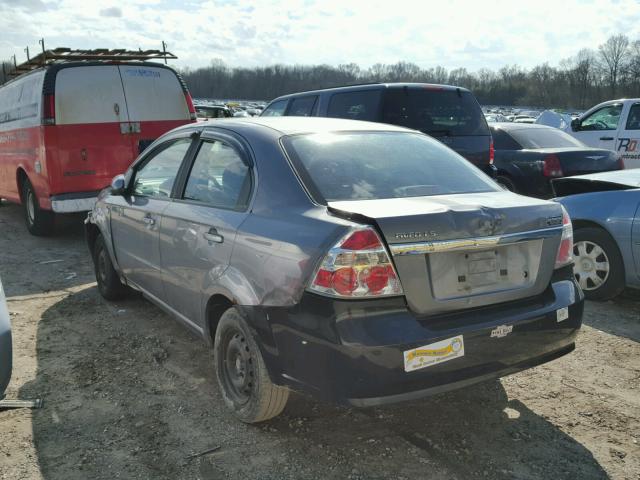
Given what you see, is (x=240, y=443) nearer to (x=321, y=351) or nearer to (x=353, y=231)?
(x=321, y=351)

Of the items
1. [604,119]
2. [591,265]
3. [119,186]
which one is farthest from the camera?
[604,119]

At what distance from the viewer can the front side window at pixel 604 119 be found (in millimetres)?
11299

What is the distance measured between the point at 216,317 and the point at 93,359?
4.02 feet

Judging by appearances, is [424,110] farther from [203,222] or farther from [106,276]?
[203,222]

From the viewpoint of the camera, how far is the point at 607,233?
201 inches

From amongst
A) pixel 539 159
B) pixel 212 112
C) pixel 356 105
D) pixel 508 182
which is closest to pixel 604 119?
pixel 539 159

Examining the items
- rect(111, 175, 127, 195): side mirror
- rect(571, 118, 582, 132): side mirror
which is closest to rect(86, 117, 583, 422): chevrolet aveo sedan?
rect(111, 175, 127, 195): side mirror

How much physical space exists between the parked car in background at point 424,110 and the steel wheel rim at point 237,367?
4.69 m

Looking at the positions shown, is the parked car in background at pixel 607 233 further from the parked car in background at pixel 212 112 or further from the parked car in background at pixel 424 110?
the parked car in background at pixel 212 112

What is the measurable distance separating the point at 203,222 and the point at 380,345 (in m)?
1.44

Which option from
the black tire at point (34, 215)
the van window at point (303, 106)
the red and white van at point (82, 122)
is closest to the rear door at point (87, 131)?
the red and white van at point (82, 122)

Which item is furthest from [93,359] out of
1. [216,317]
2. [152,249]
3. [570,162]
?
[570,162]

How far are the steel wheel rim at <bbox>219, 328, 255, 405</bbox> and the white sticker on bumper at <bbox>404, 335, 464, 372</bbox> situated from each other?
2.93 feet

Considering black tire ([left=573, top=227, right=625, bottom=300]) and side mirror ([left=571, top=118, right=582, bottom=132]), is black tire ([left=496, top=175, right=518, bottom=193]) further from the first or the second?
black tire ([left=573, top=227, right=625, bottom=300])
